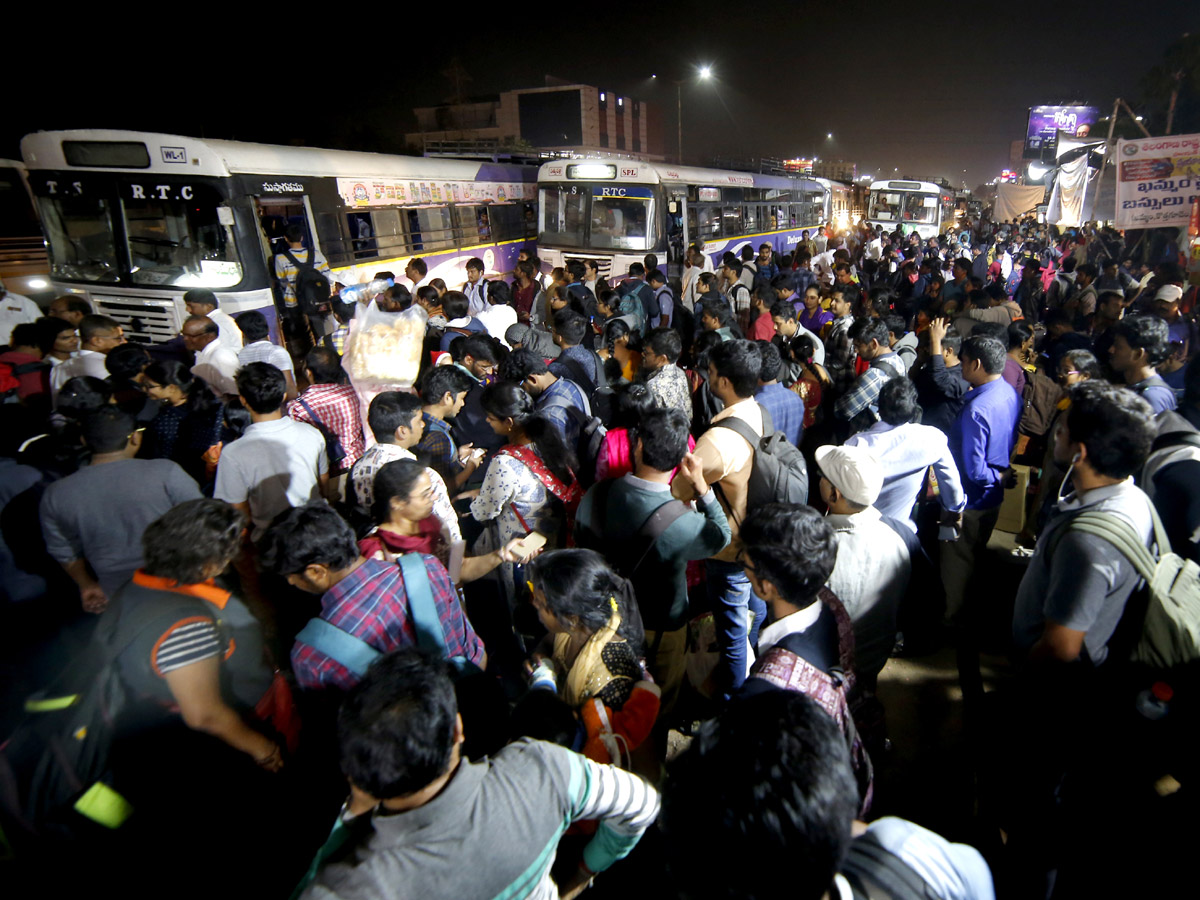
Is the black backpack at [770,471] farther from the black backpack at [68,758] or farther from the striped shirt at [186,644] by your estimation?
the black backpack at [68,758]

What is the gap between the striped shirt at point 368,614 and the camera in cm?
217

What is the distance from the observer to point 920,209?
2652cm

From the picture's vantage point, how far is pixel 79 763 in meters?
1.98

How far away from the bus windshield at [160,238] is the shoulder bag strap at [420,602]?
734 cm

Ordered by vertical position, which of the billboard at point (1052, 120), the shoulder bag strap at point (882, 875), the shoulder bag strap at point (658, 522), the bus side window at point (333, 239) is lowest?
the shoulder bag strap at point (882, 875)

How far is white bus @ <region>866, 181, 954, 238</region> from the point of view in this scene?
2583 centimetres

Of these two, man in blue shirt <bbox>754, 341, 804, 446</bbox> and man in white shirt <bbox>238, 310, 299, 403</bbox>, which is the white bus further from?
man in white shirt <bbox>238, 310, 299, 403</bbox>

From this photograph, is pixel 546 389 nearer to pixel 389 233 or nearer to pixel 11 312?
pixel 11 312

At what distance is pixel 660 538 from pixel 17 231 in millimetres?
16732

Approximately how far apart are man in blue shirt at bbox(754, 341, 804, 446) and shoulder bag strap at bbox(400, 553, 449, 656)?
8.44 feet

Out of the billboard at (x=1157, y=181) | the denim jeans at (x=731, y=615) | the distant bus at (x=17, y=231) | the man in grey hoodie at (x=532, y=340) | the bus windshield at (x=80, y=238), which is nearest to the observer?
the denim jeans at (x=731, y=615)

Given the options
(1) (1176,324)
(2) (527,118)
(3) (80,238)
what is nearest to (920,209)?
(1) (1176,324)

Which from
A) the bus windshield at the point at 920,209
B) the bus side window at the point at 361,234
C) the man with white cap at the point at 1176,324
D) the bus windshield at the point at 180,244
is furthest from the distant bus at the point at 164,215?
the bus windshield at the point at 920,209

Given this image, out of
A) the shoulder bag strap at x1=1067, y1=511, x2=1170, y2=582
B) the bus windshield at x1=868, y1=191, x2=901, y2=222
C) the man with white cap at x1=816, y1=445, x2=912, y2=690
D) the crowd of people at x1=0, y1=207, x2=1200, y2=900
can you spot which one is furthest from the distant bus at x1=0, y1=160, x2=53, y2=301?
the bus windshield at x1=868, y1=191, x2=901, y2=222
